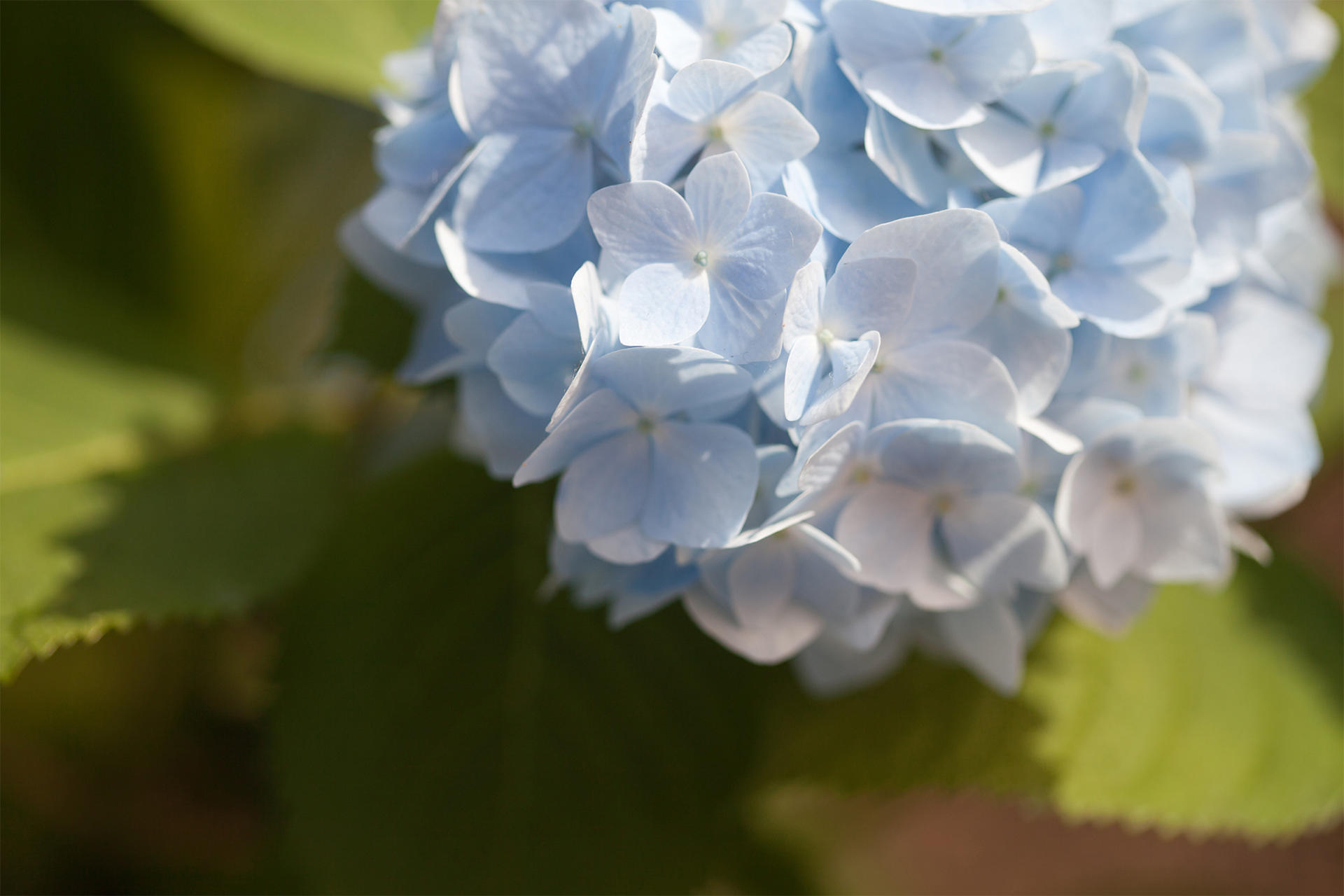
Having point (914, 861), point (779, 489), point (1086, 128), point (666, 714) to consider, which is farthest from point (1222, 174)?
point (914, 861)

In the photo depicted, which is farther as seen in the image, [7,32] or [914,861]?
[914,861]

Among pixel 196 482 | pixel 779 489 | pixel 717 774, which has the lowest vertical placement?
pixel 717 774

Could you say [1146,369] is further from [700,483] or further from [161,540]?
[161,540]

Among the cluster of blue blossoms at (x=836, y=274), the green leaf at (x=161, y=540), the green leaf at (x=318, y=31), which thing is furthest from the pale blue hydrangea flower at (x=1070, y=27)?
the green leaf at (x=161, y=540)

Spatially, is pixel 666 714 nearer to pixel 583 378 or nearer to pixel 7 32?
pixel 583 378

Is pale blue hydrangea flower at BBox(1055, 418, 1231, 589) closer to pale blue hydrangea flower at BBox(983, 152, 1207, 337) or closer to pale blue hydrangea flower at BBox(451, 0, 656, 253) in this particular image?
pale blue hydrangea flower at BBox(983, 152, 1207, 337)

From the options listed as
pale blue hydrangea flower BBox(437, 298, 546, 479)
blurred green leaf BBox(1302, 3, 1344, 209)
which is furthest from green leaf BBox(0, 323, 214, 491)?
blurred green leaf BBox(1302, 3, 1344, 209)

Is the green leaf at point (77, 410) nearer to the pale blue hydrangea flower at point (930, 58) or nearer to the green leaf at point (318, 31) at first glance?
the green leaf at point (318, 31)

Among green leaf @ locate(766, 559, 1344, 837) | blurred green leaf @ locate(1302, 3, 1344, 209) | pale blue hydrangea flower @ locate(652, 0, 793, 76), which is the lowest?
green leaf @ locate(766, 559, 1344, 837)
